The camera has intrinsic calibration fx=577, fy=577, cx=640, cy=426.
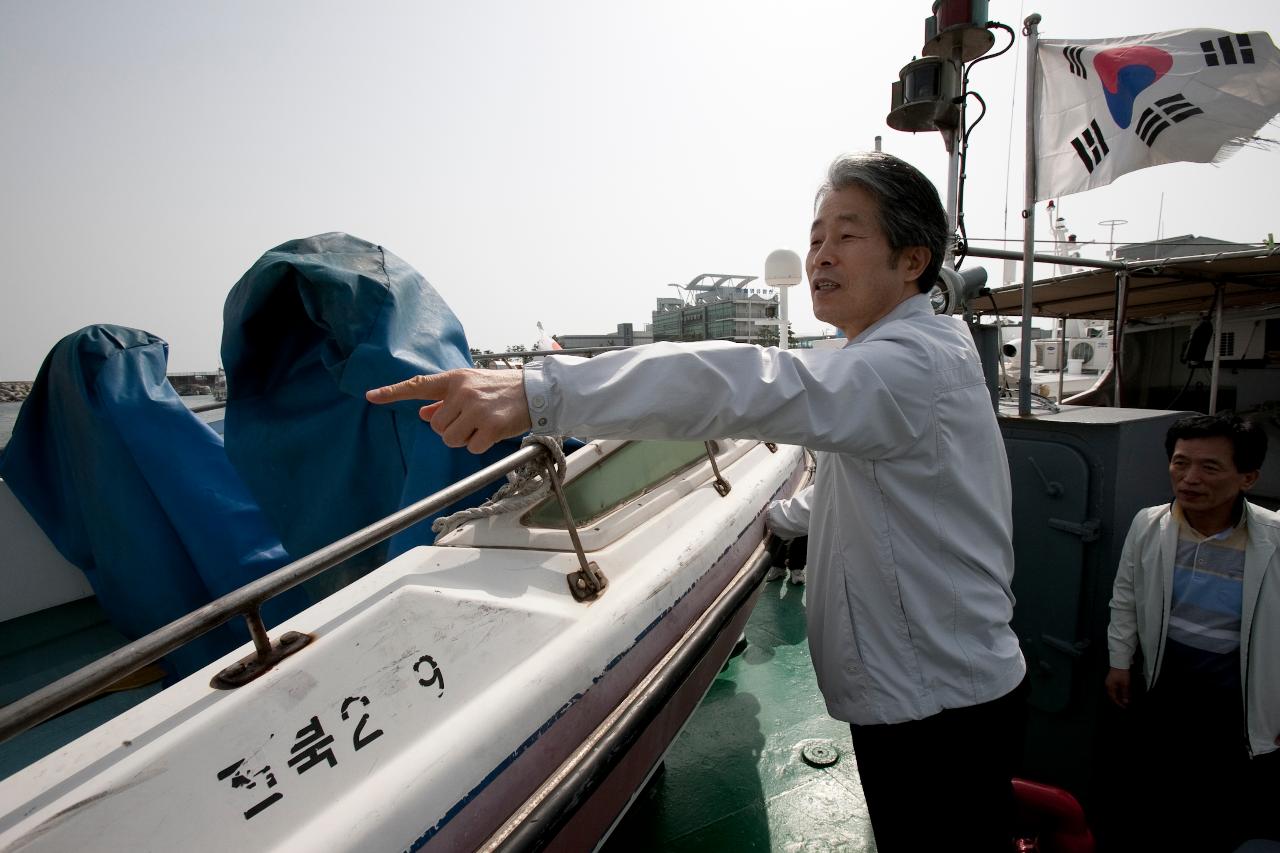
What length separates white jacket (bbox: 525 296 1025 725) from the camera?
1006mm

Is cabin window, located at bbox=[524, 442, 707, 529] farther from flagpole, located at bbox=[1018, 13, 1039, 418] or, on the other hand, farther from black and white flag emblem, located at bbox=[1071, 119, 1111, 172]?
black and white flag emblem, located at bbox=[1071, 119, 1111, 172]

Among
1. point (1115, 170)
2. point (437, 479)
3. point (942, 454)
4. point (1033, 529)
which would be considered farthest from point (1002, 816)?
point (1115, 170)

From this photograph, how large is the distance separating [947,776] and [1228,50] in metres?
3.13

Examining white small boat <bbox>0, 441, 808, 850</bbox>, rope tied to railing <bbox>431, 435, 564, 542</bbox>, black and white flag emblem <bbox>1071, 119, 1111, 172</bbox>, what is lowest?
white small boat <bbox>0, 441, 808, 850</bbox>

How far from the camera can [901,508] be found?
1.22m

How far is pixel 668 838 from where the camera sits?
7.59 feet

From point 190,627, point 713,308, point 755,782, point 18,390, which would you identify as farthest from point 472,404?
point 713,308

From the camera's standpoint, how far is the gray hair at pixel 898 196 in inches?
49.6

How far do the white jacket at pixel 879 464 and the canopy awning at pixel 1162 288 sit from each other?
93.0 inches

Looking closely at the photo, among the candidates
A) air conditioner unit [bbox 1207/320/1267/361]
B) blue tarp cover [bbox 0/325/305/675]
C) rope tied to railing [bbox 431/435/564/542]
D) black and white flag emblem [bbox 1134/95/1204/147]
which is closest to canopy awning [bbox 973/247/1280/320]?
air conditioner unit [bbox 1207/320/1267/361]

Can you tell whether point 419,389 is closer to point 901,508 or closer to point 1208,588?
point 901,508

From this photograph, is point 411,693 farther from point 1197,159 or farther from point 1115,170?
point 1197,159

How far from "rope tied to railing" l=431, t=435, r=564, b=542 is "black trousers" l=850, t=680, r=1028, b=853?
1043mm

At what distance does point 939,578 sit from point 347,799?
1213 millimetres
